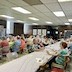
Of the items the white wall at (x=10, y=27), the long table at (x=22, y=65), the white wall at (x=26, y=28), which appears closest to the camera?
the long table at (x=22, y=65)

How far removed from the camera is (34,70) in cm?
209

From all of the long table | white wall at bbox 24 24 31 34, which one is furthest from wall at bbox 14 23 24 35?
the long table

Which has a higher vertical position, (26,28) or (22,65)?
(26,28)

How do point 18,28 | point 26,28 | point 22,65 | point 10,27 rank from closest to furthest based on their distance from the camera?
point 22,65, point 10,27, point 18,28, point 26,28

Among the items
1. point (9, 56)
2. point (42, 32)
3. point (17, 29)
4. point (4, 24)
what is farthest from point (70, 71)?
point (42, 32)

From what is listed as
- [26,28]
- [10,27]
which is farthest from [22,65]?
[26,28]

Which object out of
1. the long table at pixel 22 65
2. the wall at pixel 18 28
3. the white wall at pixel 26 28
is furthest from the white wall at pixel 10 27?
the long table at pixel 22 65

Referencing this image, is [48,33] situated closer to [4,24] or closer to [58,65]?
[4,24]

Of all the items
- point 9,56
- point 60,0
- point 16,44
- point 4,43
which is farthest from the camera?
point 16,44

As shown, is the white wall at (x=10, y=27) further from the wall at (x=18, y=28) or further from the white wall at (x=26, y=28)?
the white wall at (x=26, y=28)

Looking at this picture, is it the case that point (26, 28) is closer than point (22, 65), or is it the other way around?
point (22, 65)

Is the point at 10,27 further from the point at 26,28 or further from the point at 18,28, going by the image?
the point at 26,28

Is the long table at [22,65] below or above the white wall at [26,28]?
below

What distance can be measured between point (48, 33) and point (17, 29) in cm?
473
